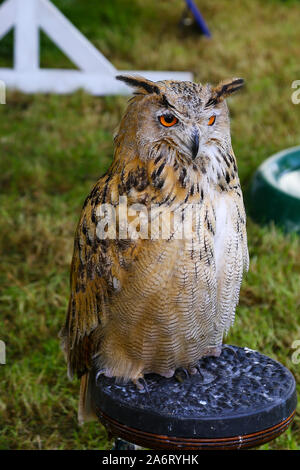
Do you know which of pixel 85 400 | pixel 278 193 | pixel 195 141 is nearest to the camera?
pixel 195 141

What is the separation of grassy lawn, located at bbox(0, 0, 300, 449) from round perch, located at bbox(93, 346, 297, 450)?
3.10 feet

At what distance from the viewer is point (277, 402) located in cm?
214

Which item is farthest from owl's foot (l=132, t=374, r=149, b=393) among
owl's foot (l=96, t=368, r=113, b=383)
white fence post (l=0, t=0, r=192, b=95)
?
white fence post (l=0, t=0, r=192, b=95)

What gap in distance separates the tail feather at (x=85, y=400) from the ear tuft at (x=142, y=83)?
1148 millimetres

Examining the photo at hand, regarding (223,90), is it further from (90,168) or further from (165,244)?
(90,168)

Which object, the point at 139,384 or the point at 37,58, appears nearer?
the point at 139,384

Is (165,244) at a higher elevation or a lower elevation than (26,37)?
lower

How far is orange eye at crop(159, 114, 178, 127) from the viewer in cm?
203

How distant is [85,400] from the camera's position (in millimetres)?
2664

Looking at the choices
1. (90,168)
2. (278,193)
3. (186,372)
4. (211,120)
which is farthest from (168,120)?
(90,168)

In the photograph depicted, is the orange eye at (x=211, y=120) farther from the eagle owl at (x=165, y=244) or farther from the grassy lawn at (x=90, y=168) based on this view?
the grassy lawn at (x=90, y=168)

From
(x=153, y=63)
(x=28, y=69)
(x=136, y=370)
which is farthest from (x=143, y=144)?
(x=153, y=63)

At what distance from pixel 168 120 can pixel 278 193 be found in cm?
275

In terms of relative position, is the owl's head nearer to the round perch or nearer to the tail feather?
the round perch
